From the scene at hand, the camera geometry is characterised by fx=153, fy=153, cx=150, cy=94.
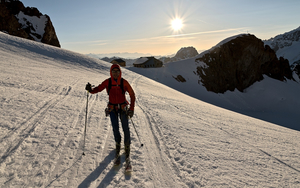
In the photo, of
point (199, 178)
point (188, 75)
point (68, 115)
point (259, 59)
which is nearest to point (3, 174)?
point (68, 115)

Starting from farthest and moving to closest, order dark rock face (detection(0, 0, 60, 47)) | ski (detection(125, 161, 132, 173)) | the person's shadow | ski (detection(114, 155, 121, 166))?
dark rock face (detection(0, 0, 60, 47)) → ski (detection(114, 155, 121, 166)) → ski (detection(125, 161, 132, 173)) → the person's shadow

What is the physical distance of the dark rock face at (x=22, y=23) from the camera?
132 ft

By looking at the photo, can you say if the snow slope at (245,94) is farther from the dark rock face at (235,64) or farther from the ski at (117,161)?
the ski at (117,161)

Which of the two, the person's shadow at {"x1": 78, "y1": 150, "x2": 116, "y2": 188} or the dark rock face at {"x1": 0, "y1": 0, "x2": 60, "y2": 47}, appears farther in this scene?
the dark rock face at {"x1": 0, "y1": 0, "x2": 60, "y2": 47}

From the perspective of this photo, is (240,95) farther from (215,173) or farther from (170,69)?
(215,173)

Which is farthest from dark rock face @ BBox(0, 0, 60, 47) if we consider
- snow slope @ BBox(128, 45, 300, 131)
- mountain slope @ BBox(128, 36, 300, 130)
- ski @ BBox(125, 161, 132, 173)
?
ski @ BBox(125, 161, 132, 173)

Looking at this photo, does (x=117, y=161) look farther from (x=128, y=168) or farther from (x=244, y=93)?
(x=244, y=93)

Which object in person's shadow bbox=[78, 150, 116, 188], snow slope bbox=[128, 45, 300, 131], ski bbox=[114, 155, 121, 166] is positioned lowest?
person's shadow bbox=[78, 150, 116, 188]

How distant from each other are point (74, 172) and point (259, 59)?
5645 centimetres

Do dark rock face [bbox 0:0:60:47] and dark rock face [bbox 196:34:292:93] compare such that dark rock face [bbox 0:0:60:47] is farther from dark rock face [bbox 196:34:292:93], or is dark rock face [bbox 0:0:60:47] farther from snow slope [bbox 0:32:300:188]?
snow slope [bbox 0:32:300:188]

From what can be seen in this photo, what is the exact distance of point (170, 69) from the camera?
4253 cm

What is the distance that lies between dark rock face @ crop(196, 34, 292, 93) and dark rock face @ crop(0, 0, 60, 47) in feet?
152

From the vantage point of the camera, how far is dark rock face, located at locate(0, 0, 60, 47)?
40.3 m

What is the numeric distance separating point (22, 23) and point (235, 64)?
61726mm
